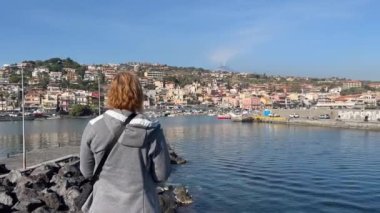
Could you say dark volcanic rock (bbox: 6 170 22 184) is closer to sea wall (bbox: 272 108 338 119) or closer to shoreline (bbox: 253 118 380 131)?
shoreline (bbox: 253 118 380 131)

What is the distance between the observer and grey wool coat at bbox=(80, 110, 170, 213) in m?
2.50

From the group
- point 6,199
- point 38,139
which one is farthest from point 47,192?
point 38,139

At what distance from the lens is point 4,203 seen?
9984mm

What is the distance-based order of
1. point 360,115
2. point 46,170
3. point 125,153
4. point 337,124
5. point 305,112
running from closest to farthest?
point 125,153 < point 46,170 < point 337,124 < point 360,115 < point 305,112

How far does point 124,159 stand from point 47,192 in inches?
349

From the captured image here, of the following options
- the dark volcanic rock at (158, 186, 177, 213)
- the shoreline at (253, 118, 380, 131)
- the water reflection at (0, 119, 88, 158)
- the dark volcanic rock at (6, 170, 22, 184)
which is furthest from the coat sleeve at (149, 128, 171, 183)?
the shoreline at (253, 118, 380, 131)

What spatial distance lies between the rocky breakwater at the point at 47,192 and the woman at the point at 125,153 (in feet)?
19.3

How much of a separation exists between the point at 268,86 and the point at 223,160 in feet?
574

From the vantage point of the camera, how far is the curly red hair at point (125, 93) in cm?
255

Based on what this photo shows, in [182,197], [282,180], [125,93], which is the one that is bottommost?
[282,180]

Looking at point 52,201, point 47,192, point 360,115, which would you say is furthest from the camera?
point 360,115

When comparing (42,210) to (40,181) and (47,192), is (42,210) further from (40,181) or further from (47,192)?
(40,181)

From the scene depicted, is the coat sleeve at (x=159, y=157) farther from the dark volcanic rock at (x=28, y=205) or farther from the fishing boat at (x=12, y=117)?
the fishing boat at (x=12, y=117)

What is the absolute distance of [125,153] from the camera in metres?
2.53
